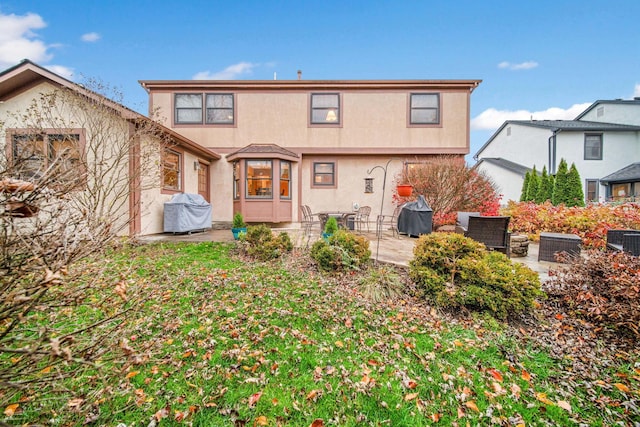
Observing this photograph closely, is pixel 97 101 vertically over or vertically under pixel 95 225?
over

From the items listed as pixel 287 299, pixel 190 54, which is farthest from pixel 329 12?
pixel 287 299

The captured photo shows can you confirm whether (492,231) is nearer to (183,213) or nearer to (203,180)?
(183,213)

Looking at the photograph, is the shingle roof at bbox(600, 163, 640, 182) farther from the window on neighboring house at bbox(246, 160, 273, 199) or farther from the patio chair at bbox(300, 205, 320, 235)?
the window on neighboring house at bbox(246, 160, 273, 199)

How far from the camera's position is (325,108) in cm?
1123

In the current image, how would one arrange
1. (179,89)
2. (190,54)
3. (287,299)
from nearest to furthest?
(287,299) < (179,89) < (190,54)

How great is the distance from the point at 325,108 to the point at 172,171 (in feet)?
20.9

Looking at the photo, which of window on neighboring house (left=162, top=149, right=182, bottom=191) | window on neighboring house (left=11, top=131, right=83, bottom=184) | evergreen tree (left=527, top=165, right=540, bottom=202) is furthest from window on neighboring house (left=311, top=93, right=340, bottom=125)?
evergreen tree (left=527, top=165, right=540, bottom=202)

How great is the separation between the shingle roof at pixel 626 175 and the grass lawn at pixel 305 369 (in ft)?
63.6

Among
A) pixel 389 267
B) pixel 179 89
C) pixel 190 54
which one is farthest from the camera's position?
pixel 190 54

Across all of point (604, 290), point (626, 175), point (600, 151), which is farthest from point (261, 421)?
point (600, 151)

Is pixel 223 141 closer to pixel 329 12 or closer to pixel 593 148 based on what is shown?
pixel 329 12

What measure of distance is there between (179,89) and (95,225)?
11.0m

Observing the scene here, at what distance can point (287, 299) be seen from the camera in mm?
3695

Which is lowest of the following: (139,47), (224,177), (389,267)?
(389,267)
